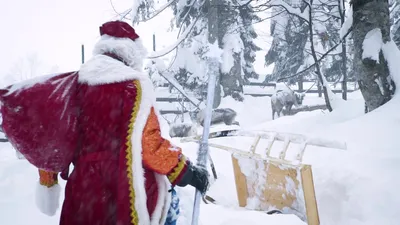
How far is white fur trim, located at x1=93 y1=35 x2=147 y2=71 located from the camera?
199cm

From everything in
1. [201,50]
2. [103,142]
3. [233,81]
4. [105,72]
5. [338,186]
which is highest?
[201,50]

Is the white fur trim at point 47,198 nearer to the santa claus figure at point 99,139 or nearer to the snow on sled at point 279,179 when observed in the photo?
the santa claus figure at point 99,139

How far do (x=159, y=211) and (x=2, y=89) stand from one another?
112cm

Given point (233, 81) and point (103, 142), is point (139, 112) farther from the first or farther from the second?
point (233, 81)

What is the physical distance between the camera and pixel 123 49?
6.51 feet

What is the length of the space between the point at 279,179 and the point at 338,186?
0.64 meters

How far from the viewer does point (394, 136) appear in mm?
4055

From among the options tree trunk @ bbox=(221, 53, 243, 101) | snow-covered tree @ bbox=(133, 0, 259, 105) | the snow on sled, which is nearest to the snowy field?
the snow on sled

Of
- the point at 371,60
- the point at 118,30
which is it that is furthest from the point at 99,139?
the point at 371,60

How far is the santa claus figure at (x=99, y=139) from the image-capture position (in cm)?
178

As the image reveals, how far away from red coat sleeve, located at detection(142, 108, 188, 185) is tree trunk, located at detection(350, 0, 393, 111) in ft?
15.4

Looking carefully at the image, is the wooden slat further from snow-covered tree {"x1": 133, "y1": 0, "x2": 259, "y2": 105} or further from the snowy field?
snow-covered tree {"x1": 133, "y1": 0, "x2": 259, "y2": 105}

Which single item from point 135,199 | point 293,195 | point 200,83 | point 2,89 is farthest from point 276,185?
point 200,83

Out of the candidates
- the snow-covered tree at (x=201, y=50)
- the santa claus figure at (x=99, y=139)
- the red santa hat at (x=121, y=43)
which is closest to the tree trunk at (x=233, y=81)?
the snow-covered tree at (x=201, y=50)
